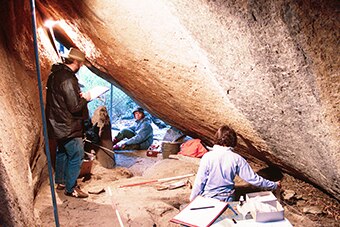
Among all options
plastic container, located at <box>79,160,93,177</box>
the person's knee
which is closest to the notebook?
plastic container, located at <box>79,160,93,177</box>

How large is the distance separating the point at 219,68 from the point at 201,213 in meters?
1.69

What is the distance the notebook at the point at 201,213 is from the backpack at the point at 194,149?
383cm

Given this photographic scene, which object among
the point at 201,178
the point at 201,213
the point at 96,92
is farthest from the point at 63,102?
the point at 201,213

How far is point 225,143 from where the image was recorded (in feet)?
11.9

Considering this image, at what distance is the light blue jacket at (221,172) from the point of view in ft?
11.7

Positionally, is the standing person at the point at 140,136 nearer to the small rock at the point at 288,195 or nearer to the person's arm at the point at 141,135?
the person's arm at the point at 141,135

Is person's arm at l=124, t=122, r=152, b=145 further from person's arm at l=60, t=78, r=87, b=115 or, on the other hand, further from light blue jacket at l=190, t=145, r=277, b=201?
light blue jacket at l=190, t=145, r=277, b=201

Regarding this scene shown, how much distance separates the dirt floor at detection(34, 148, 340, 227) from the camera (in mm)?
4191

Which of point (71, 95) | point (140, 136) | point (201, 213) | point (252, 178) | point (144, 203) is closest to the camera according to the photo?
point (201, 213)

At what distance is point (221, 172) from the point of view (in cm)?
361

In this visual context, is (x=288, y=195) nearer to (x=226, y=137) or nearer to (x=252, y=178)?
(x=252, y=178)

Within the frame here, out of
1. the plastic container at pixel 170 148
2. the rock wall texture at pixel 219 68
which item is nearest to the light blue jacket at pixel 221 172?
the rock wall texture at pixel 219 68

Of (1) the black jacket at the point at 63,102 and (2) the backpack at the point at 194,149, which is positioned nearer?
(1) the black jacket at the point at 63,102

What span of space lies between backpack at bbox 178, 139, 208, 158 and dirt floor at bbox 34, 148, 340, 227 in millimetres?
759
